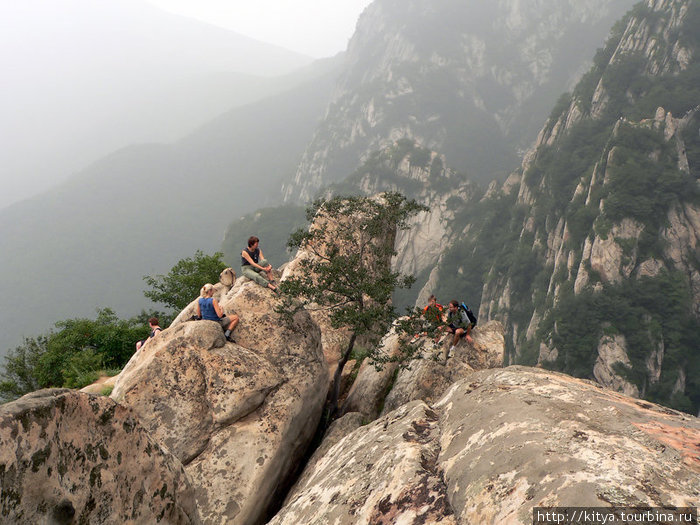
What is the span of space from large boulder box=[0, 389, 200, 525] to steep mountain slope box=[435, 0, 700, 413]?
8734 centimetres

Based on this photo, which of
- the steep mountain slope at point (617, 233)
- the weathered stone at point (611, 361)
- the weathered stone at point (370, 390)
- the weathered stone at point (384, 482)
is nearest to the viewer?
the weathered stone at point (384, 482)

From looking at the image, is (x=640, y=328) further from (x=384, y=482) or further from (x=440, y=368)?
(x=384, y=482)

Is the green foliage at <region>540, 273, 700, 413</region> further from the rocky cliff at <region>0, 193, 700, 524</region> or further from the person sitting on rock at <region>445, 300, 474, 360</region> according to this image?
the rocky cliff at <region>0, 193, 700, 524</region>

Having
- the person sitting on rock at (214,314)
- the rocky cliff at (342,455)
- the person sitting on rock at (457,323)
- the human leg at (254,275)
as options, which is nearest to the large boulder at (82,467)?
→ the rocky cliff at (342,455)

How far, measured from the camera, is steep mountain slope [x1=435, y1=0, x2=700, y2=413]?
76.9 metres

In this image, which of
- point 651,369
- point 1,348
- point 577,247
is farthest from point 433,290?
point 1,348

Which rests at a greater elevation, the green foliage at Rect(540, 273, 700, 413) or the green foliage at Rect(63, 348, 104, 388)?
the green foliage at Rect(63, 348, 104, 388)

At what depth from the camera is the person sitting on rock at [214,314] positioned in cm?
1162

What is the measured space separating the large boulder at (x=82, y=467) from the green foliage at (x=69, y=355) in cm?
1913

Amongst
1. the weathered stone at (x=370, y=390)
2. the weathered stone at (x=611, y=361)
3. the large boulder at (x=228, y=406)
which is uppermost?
the large boulder at (x=228, y=406)

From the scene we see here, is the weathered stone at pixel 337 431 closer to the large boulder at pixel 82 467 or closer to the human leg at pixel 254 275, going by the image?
the human leg at pixel 254 275

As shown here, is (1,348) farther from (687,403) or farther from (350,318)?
(687,403)

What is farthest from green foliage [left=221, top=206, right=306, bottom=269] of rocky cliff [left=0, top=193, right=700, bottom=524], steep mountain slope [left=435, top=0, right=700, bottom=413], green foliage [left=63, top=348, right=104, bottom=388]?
rocky cliff [left=0, top=193, right=700, bottom=524]

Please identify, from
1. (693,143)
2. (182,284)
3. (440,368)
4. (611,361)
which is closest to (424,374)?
(440,368)
